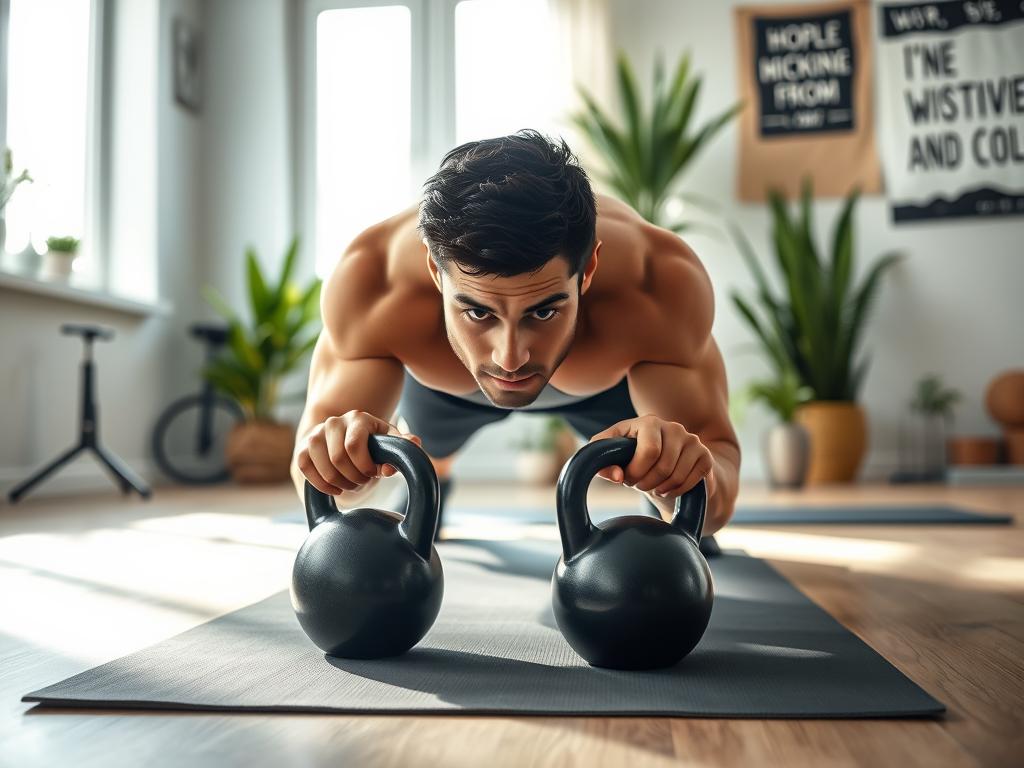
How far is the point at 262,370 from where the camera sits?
15.2 ft

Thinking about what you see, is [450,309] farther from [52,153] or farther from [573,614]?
[52,153]

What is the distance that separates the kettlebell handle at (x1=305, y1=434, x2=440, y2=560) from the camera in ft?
3.29

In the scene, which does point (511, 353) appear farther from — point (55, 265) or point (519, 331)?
point (55, 265)

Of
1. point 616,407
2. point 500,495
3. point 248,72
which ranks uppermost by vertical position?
point 248,72

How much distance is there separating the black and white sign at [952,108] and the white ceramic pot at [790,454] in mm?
1544

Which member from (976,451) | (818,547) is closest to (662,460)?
(818,547)

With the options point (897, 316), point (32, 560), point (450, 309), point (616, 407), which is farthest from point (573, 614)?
point (897, 316)

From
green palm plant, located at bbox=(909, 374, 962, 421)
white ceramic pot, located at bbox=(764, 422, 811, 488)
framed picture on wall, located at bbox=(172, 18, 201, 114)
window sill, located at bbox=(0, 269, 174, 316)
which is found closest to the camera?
window sill, located at bbox=(0, 269, 174, 316)

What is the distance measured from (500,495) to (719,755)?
11.1 feet

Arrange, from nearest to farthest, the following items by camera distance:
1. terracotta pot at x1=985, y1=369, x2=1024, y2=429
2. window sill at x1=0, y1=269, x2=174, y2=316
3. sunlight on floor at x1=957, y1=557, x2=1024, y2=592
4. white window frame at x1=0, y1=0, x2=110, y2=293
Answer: sunlight on floor at x1=957, y1=557, x2=1024, y2=592, window sill at x1=0, y1=269, x2=174, y2=316, white window frame at x1=0, y1=0, x2=110, y2=293, terracotta pot at x1=985, y1=369, x2=1024, y2=429

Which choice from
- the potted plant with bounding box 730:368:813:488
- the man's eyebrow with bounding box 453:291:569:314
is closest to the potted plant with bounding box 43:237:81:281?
the potted plant with bounding box 730:368:813:488

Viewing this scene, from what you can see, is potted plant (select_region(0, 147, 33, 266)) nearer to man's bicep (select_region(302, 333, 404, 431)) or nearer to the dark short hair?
man's bicep (select_region(302, 333, 404, 431))

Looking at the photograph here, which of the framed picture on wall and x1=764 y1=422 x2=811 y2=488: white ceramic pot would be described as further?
the framed picture on wall

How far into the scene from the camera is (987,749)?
2.46 feet
